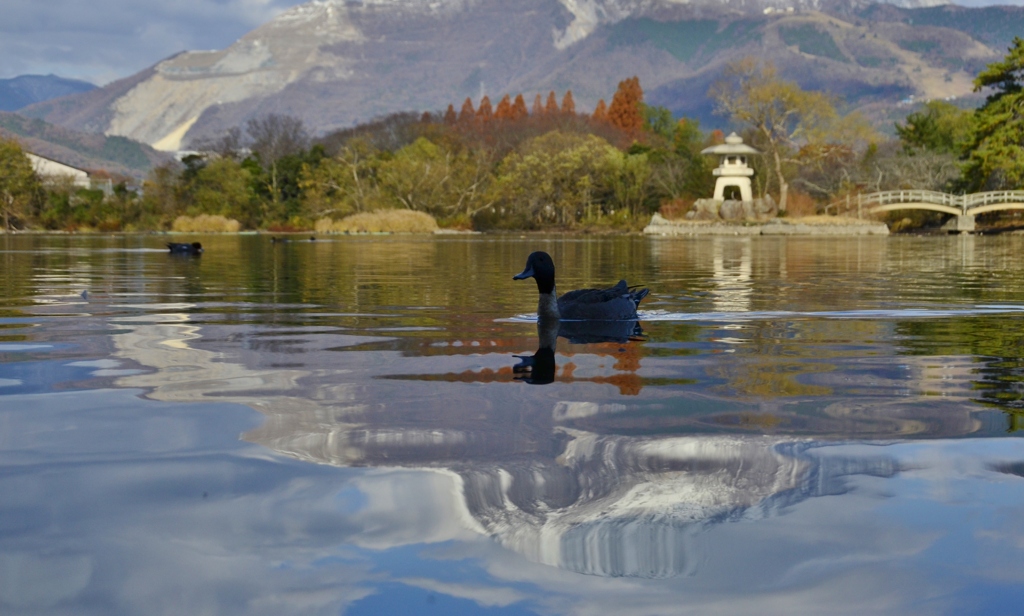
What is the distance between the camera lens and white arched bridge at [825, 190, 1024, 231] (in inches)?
2778

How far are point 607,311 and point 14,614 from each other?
8796 millimetres

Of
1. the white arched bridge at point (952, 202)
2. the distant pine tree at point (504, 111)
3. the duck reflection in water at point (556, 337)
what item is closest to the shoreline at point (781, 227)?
the white arched bridge at point (952, 202)

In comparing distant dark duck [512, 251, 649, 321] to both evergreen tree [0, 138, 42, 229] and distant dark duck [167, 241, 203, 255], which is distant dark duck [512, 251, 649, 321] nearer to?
distant dark duck [167, 241, 203, 255]

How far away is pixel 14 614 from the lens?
3385 mm

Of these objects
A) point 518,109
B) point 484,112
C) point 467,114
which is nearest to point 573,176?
point 518,109

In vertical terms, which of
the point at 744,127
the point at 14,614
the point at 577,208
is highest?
the point at 744,127

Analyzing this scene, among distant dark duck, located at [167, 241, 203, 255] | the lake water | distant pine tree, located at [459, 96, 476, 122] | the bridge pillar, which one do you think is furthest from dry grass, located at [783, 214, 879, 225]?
distant pine tree, located at [459, 96, 476, 122]

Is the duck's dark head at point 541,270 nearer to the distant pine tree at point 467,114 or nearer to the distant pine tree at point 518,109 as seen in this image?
the distant pine tree at point 518,109

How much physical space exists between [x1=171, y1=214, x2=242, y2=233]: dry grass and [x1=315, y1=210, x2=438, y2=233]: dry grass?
28.7ft

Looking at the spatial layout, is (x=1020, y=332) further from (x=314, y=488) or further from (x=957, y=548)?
(x=314, y=488)

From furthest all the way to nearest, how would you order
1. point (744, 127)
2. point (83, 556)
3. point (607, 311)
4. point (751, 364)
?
point (744, 127)
point (607, 311)
point (751, 364)
point (83, 556)

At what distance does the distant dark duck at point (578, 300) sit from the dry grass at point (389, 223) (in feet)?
198

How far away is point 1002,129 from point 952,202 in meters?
5.68

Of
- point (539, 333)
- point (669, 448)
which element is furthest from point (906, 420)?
point (539, 333)
